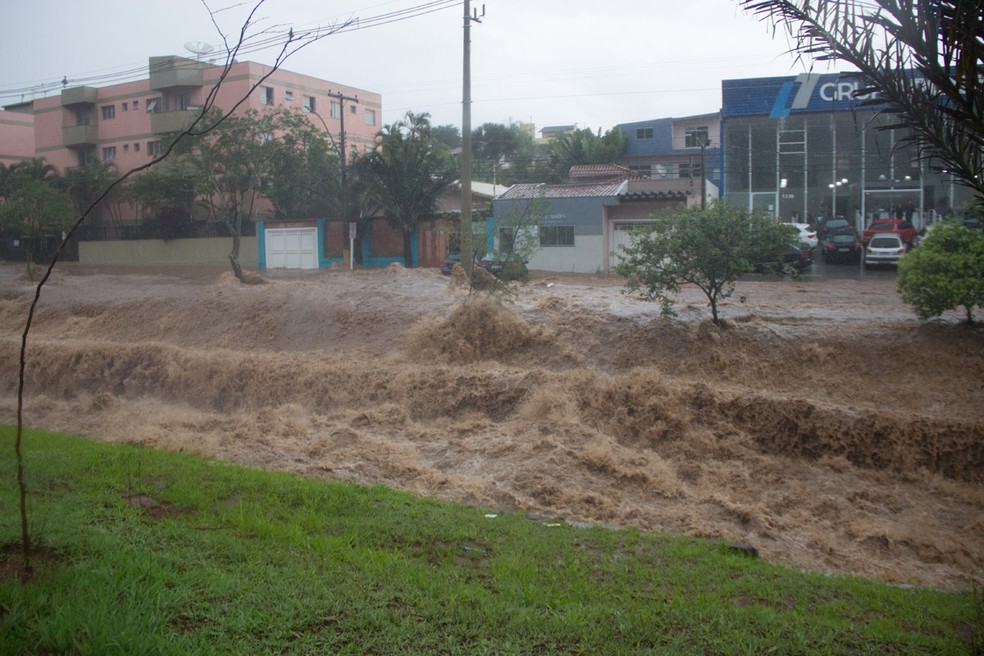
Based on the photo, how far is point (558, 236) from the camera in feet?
112

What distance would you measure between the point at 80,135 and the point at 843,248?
28989 mm

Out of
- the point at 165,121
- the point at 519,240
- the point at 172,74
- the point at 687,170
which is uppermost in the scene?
the point at 172,74

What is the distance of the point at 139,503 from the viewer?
6840 millimetres

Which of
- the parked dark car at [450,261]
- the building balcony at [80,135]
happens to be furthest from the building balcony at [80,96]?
the parked dark car at [450,261]

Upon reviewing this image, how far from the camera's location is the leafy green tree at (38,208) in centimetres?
2688

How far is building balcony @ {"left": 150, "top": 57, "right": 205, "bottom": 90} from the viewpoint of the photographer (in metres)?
26.9

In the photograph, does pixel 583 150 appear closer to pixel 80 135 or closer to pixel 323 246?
pixel 323 246

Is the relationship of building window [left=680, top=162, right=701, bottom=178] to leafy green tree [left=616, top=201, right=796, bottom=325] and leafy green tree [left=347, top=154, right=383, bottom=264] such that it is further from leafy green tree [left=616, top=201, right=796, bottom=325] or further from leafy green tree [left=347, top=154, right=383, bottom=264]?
leafy green tree [left=616, top=201, right=796, bottom=325]

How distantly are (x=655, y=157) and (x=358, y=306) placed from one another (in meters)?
36.7

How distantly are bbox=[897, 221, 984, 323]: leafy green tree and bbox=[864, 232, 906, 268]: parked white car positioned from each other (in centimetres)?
1539

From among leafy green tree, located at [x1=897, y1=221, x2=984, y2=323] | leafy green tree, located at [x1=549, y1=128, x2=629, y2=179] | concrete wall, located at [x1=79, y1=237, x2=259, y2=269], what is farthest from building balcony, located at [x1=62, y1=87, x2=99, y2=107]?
leafy green tree, located at [x1=897, y1=221, x2=984, y2=323]

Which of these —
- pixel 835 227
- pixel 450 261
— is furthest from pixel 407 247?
pixel 835 227

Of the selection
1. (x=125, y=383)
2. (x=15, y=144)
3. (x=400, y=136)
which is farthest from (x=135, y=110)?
(x=125, y=383)

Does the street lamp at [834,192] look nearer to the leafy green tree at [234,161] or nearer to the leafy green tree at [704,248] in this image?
the leafy green tree at [234,161]
